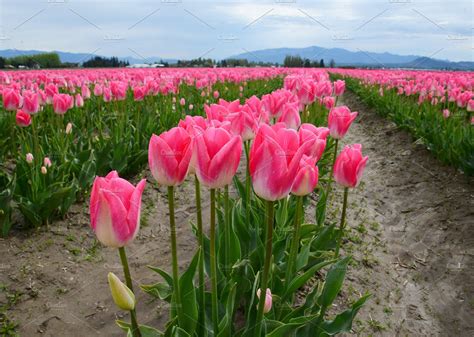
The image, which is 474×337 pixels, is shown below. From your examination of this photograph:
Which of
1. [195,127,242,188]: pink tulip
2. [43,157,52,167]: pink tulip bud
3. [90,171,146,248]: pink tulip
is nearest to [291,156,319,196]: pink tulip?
[195,127,242,188]: pink tulip

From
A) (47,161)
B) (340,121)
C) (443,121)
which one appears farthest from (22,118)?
(443,121)

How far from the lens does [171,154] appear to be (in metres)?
1.25

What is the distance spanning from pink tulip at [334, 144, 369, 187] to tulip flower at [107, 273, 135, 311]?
1.17m

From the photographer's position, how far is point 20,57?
1120 inches

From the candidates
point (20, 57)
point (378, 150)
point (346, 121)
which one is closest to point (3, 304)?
point (346, 121)

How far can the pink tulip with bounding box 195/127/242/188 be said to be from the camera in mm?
1217

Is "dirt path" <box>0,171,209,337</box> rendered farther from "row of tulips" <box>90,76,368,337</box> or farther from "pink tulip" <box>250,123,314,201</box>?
"pink tulip" <box>250,123,314,201</box>

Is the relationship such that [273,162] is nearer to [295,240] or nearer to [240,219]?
[295,240]

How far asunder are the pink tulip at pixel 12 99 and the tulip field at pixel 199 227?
1cm

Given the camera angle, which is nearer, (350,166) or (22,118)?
(350,166)

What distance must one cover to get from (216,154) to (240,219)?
50.8 inches

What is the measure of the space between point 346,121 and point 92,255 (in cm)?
214

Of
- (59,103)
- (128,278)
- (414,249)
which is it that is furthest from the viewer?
(59,103)

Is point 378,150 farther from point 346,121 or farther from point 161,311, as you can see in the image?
point 161,311
